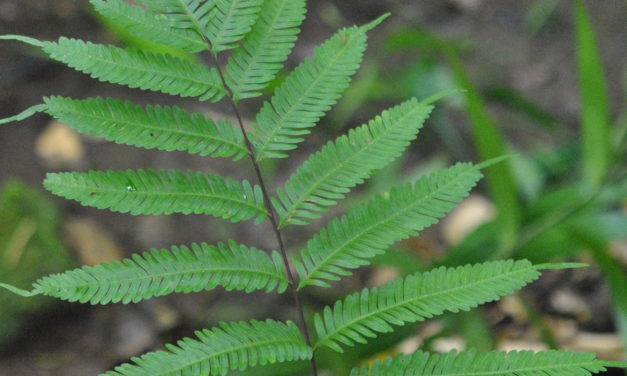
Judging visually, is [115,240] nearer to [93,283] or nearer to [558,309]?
[558,309]

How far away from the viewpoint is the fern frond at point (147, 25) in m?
0.86

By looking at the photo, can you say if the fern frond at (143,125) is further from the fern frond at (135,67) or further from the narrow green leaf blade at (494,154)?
the narrow green leaf blade at (494,154)

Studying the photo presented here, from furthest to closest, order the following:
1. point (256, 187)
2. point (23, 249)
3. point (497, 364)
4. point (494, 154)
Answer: point (23, 249) < point (494, 154) < point (256, 187) < point (497, 364)

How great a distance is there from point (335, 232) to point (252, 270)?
113 millimetres

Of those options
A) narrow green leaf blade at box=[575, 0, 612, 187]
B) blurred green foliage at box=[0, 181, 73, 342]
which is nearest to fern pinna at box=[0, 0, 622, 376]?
narrow green leaf blade at box=[575, 0, 612, 187]

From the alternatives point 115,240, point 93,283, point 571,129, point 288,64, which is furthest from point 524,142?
point 93,283

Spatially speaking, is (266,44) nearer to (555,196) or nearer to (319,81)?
(319,81)

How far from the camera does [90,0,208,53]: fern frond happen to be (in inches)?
34.0

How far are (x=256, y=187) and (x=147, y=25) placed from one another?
0.79ft

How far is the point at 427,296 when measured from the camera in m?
0.85

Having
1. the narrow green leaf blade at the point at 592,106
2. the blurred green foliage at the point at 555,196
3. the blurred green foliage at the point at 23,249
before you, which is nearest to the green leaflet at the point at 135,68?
the blurred green foliage at the point at 555,196

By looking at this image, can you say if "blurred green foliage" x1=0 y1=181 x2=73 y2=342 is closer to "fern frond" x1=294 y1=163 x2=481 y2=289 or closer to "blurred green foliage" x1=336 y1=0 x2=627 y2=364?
"blurred green foliage" x1=336 y1=0 x2=627 y2=364

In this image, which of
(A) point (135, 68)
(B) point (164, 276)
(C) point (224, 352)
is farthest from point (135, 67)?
(C) point (224, 352)

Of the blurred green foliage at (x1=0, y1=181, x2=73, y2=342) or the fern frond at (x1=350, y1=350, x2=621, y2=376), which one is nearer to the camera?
the fern frond at (x1=350, y1=350, x2=621, y2=376)
